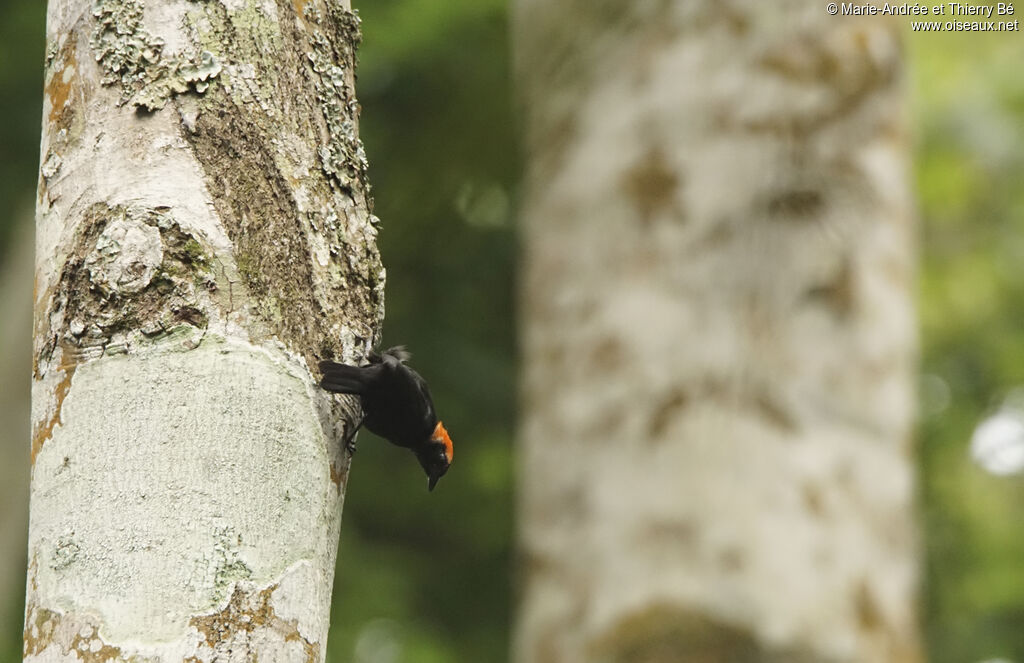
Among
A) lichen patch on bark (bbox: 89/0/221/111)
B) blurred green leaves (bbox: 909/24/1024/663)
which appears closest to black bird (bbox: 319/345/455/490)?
lichen patch on bark (bbox: 89/0/221/111)

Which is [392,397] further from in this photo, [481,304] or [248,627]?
[481,304]

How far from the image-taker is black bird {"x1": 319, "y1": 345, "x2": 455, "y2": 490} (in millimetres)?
1594

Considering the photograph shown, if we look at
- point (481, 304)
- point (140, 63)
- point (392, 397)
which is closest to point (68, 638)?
point (392, 397)

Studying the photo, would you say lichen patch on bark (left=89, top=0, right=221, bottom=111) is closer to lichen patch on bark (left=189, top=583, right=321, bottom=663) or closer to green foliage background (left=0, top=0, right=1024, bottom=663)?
lichen patch on bark (left=189, top=583, right=321, bottom=663)

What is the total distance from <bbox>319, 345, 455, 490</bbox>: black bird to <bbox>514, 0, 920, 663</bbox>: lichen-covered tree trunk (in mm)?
1827

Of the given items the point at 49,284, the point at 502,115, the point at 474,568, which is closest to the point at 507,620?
the point at 474,568

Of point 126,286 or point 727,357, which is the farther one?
point 727,357

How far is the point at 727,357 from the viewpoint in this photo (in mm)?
3971

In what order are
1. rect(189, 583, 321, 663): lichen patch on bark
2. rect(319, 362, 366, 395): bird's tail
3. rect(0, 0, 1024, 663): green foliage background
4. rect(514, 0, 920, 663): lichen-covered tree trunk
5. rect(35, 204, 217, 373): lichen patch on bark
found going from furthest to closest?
rect(0, 0, 1024, 663): green foliage background → rect(514, 0, 920, 663): lichen-covered tree trunk → rect(319, 362, 366, 395): bird's tail → rect(35, 204, 217, 373): lichen patch on bark → rect(189, 583, 321, 663): lichen patch on bark

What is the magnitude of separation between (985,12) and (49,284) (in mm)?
7363

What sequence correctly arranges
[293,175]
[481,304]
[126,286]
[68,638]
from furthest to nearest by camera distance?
1. [481,304]
2. [293,175]
3. [126,286]
4. [68,638]

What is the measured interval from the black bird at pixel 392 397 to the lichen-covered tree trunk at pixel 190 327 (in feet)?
0.15

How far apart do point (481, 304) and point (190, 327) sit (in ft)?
27.6

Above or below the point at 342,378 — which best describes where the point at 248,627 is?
below
